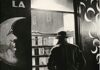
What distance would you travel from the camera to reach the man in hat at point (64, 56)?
7.30ft

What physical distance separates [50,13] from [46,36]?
26 cm

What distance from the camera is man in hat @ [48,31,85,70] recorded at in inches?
87.6

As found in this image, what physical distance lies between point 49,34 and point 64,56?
298 millimetres

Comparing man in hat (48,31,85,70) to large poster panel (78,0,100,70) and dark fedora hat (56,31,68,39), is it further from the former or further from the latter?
large poster panel (78,0,100,70)

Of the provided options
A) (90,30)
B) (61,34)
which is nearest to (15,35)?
(61,34)

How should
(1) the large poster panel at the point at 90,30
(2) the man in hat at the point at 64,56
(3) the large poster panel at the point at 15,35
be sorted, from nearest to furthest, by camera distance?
(3) the large poster panel at the point at 15,35 < (2) the man in hat at the point at 64,56 < (1) the large poster panel at the point at 90,30

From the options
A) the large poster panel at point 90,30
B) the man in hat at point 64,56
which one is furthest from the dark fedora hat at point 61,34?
the large poster panel at point 90,30

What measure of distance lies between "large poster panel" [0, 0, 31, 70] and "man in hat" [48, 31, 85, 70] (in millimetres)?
288

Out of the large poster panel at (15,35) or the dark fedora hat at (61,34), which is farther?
the dark fedora hat at (61,34)

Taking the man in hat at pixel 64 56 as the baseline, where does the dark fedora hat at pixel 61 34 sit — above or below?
above

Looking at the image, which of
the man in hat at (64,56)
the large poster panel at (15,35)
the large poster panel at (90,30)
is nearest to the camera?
the large poster panel at (15,35)

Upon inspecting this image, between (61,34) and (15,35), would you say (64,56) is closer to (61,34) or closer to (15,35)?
(61,34)

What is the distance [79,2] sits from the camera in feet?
8.06

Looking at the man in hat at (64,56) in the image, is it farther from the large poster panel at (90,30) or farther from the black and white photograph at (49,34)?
the large poster panel at (90,30)
